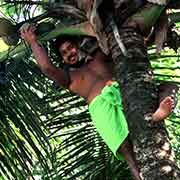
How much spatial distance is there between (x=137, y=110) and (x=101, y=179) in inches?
62.9

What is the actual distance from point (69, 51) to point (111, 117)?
1.73ft

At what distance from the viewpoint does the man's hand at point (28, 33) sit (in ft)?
9.54

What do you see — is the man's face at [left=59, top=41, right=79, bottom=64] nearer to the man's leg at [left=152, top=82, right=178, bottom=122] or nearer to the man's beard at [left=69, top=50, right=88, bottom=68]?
the man's beard at [left=69, top=50, right=88, bottom=68]

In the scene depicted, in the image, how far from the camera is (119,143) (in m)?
2.56

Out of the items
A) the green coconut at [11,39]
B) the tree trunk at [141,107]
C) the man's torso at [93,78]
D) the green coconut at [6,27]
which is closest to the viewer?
the tree trunk at [141,107]

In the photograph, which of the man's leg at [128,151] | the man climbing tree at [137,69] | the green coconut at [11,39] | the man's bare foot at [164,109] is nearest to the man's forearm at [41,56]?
the green coconut at [11,39]

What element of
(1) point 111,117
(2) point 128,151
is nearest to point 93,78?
(1) point 111,117

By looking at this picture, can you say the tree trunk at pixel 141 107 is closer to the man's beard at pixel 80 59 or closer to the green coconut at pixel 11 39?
the man's beard at pixel 80 59

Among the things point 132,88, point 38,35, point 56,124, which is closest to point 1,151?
point 56,124

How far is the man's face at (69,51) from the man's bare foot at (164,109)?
77 cm

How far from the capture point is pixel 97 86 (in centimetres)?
288

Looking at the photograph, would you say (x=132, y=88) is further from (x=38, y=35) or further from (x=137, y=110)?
(x=38, y=35)

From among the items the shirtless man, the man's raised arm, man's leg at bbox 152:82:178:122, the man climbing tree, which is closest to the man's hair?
the shirtless man

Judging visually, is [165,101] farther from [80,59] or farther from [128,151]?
[80,59]
